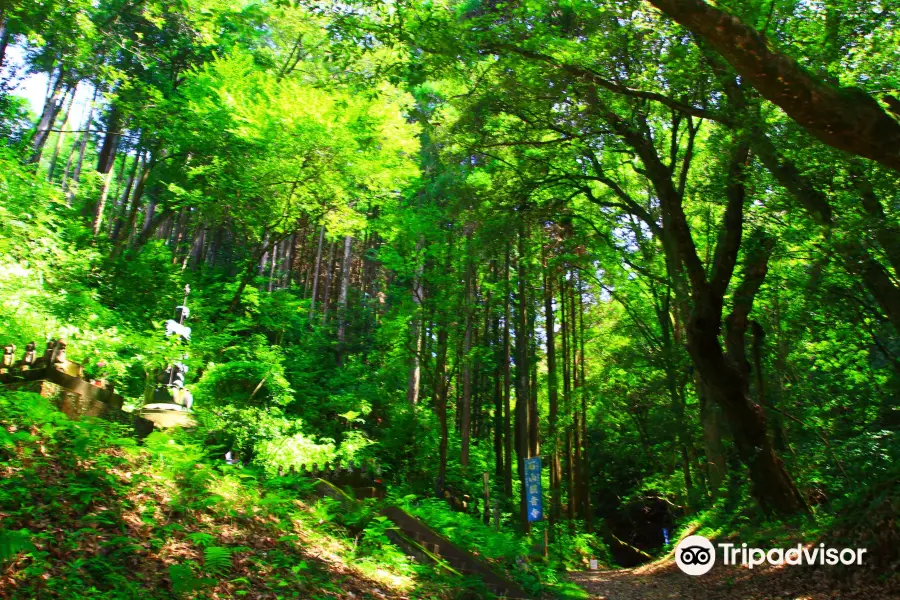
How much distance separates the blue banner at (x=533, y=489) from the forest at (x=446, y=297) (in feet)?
0.21

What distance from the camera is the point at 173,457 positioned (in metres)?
5.70

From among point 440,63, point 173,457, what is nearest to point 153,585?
point 173,457

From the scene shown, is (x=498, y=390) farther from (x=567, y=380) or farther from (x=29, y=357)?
(x=29, y=357)

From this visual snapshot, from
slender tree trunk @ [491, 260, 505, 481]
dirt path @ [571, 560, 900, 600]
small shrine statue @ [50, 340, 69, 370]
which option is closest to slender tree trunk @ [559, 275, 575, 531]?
slender tree trunk @ [491, 260, 505, 481]

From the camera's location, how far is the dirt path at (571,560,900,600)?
5824 millimetres

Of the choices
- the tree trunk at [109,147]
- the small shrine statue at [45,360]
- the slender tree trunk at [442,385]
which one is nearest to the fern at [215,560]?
the small shrine statue at [45,360]

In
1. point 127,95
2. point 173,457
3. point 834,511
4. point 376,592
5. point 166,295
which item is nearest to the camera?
point 376,592

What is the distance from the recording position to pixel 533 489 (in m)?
12.6

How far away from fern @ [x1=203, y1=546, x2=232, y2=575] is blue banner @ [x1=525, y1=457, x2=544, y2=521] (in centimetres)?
888

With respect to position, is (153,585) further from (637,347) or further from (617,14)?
(637,347)

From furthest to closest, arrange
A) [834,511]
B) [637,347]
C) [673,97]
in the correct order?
[637,347] < [673,97] < [834,511]

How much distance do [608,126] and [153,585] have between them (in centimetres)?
909

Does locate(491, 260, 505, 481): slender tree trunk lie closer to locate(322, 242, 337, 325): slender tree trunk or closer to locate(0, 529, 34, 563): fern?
locate(322, 242, 337, 325): slender tree trunk

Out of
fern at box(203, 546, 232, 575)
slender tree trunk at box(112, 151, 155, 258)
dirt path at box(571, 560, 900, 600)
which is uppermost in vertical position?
slender tree trunk at box(112, 151, 155, 258)
